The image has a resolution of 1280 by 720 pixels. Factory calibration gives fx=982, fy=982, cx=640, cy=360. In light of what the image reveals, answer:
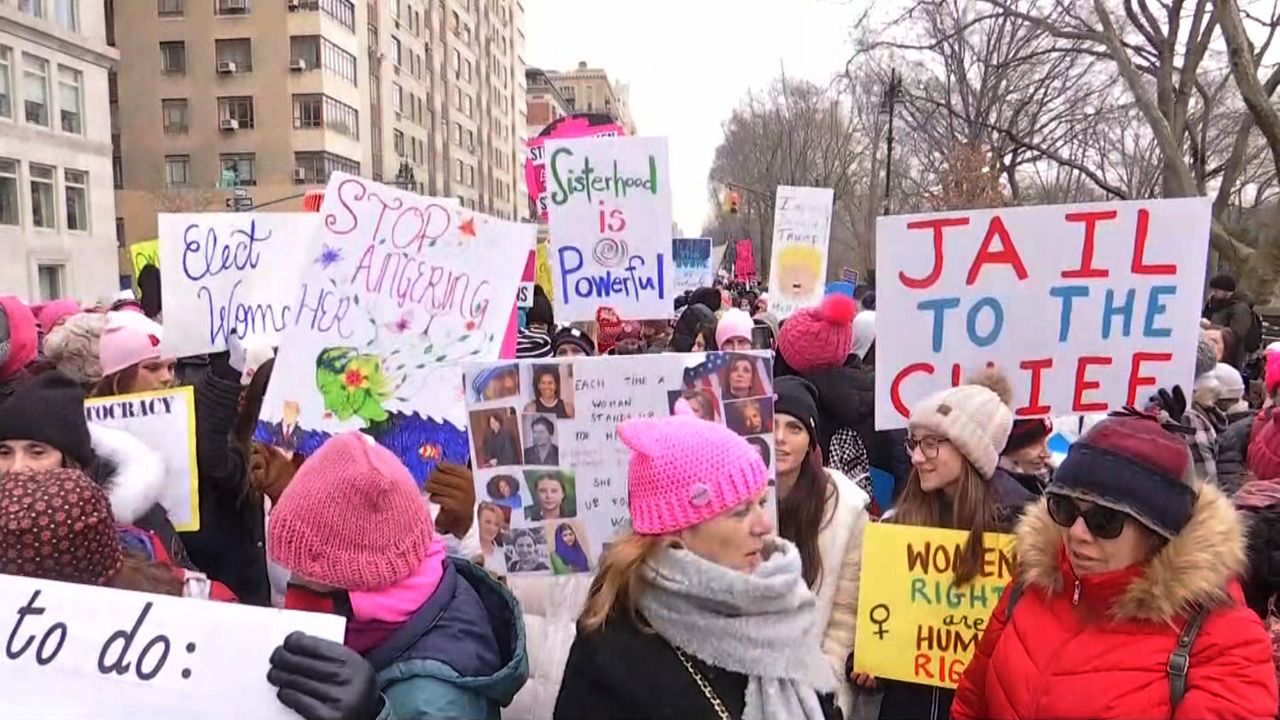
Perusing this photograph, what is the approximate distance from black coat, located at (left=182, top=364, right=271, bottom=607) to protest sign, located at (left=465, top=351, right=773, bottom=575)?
42.1 inches

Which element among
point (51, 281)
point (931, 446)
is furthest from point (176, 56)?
point (931, 446)

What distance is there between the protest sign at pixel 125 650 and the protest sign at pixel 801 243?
9.93 metres

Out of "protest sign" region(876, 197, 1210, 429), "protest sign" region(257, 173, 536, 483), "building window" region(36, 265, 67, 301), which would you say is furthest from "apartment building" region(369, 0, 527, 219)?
"protest sign" region(876, 197, 1210, 429)

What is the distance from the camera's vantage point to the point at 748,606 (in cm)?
207

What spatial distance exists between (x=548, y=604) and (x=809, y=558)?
0.86 m

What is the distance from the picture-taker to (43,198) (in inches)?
1364

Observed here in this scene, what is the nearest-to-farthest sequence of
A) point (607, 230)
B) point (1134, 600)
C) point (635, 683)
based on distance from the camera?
point (635, 683), point (1134, 600), point (607, 230)

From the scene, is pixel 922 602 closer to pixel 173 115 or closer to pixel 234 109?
pixel 234 109

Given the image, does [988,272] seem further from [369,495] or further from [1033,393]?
[369,495]

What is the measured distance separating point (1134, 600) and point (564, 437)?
1.77 meters

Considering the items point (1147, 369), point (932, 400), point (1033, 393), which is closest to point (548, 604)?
point (932, 400)

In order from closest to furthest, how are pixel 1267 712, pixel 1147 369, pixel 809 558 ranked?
pixel 1267 712 → pixel 809 558 → pixel 1147 369

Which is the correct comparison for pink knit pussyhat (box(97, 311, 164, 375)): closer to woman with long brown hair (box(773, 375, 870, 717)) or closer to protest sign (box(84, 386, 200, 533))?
protest sign (box(84, 386, 200, 533))

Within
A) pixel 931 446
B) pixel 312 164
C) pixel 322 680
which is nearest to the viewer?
pixel 322 680
